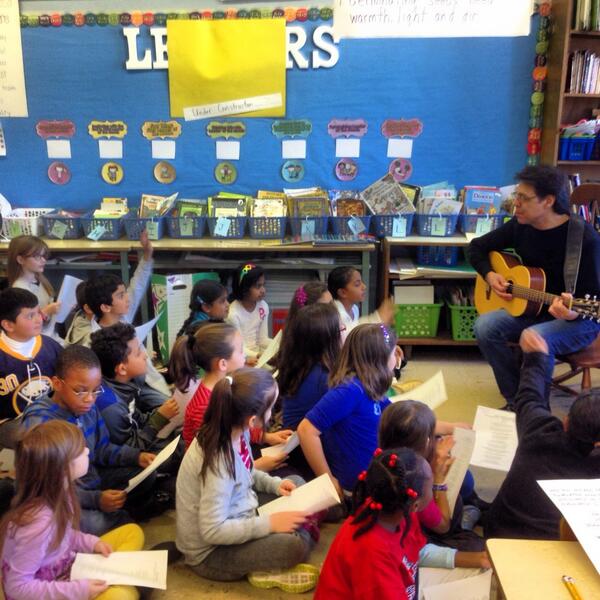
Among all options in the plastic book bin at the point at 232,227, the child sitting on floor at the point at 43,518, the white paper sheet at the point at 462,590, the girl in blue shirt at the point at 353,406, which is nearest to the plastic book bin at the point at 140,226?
the plastic book bin at the point at 232,227

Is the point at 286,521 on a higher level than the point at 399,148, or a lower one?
lower

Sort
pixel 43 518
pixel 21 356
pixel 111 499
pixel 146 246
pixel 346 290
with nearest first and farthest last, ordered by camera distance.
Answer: pixel 43 518, pixel 111 499, pixel 21 356, pixel 346 290, pixel 146 246

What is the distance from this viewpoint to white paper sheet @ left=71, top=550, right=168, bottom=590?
1579mm

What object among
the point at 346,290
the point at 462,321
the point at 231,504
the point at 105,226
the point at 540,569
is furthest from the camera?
the point at 105,226

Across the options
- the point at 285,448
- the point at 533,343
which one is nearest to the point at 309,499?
the point at 285,448

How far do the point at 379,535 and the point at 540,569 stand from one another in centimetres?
37

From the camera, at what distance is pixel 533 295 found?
111 inches

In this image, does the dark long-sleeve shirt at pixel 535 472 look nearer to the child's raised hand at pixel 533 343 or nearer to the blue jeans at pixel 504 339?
the child's raised hand at pixel 533 343

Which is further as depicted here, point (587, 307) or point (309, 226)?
point (309, 226)

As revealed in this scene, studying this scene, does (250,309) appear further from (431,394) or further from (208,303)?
(431,394)

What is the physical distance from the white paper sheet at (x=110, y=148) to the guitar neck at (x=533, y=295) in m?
2.71

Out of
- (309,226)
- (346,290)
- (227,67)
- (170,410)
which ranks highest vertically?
(227,67)

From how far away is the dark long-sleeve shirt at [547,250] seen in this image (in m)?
2.73

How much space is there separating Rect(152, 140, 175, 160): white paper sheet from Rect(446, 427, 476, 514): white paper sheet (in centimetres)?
295
